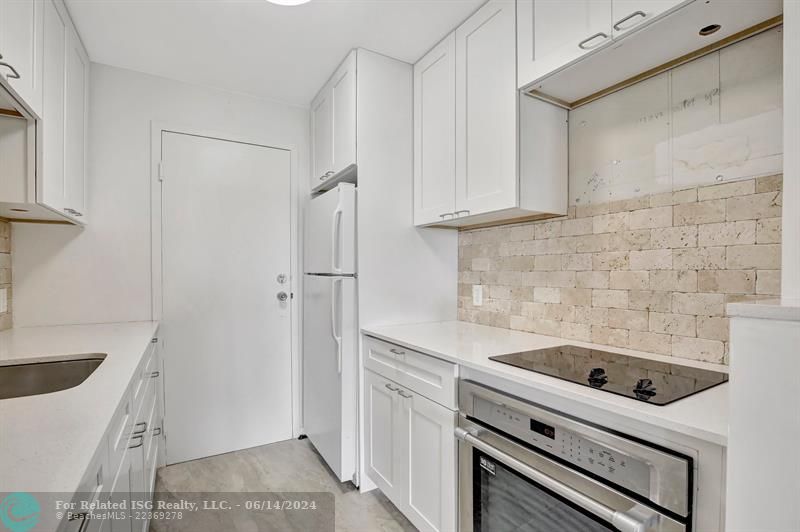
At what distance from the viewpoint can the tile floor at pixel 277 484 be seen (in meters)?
1.95

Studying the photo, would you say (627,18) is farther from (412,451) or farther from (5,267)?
(5,267)

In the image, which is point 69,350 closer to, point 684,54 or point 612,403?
point 612,403

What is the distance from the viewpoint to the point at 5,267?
6.88ft

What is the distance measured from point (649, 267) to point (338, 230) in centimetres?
150

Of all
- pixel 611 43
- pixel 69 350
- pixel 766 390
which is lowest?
pixel 69 350

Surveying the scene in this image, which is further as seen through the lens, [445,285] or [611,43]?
[445,285]

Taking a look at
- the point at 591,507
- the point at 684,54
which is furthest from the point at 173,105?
the point at 591,507

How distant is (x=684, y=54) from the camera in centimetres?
142

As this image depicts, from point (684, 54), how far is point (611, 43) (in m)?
0.31

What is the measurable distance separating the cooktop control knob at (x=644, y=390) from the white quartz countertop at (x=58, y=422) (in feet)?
3.89

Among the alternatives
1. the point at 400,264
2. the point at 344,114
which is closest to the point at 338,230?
the point at 400,264

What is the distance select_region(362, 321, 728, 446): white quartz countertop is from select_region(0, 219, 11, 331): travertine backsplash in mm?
1891

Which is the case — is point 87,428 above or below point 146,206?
below

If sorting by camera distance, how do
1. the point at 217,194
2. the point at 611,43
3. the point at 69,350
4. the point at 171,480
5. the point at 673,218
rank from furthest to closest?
the point at 217,194
the point at 171,480
the point at 69,350
the point at 673,218
the point at 611,43
